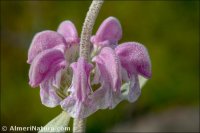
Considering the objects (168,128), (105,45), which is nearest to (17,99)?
(168,128)

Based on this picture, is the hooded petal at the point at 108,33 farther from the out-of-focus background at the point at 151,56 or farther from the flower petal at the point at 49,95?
the out-of-focus background at the point at 151,56

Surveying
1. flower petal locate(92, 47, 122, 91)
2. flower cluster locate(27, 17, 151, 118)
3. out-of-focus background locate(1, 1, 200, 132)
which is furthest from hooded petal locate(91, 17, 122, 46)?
out-of-focus background locate(1, 1, 200, 132)

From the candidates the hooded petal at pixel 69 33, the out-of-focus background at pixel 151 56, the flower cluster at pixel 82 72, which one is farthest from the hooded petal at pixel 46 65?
the out-of-focus background at pixel 151 56

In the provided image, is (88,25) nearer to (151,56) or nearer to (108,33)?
(108,33)

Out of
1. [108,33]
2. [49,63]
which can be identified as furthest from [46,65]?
[108,33]

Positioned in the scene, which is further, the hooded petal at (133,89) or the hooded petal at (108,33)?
the hooded petal at (108,33)

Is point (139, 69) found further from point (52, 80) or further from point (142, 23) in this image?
point (142, 23)
